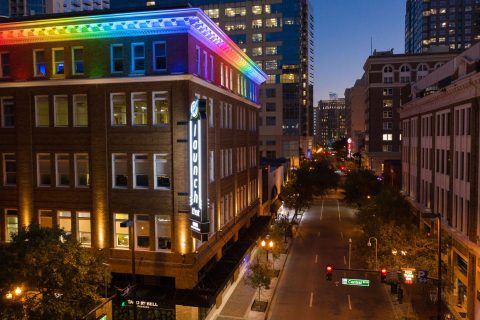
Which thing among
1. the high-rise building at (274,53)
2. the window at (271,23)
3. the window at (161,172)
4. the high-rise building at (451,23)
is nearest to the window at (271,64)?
the high-rise building at (274,53)

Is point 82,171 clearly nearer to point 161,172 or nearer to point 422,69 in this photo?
point 161,172

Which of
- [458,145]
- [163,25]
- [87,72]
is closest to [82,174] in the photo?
[87,72]

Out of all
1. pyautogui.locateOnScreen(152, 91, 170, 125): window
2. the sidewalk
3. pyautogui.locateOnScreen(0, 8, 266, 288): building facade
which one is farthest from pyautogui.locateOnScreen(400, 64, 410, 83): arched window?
pyautogui.locateOnScreen(152, 91, 170, 125): window

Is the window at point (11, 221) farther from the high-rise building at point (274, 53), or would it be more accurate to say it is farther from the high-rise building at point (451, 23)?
the high-rise building at point (451, 23)

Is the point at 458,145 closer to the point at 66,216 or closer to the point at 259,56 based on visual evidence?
the point at 66,216

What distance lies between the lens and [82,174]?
95.0 feet

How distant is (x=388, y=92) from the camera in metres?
116

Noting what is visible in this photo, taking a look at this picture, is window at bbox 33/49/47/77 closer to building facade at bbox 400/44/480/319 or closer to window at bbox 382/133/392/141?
building facade at bbox 400/44/480/319

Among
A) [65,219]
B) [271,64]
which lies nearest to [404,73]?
[271,64]

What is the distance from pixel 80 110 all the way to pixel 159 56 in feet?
22.0

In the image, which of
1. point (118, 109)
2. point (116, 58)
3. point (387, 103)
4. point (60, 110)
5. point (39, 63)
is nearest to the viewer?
point (116, 58)

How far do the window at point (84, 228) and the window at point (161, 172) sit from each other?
567 centimetres

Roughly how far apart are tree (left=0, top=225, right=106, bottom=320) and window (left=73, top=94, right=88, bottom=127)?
9442 mm

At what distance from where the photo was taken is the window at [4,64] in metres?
29.9
